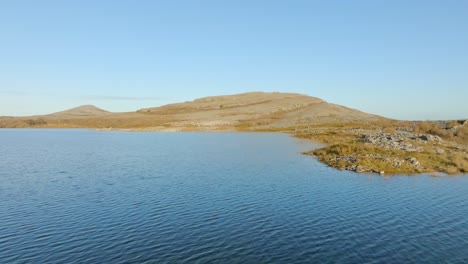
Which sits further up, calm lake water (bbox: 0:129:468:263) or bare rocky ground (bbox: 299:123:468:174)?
bare rocky ground (bbox: 299:123:468:174)

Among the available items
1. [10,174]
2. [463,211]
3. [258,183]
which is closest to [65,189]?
[10,174]

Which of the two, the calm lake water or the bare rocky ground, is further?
the bare rocky ground

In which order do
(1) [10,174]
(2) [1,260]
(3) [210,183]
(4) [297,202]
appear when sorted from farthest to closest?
(1) [10,174]
(3) [210,183]
(4) [297,202]
(2) [1,260]

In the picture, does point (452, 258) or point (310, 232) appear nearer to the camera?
point (452, 258)

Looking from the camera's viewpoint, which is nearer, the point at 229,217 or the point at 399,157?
the point at 229,217

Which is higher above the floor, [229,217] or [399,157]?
[399,157]

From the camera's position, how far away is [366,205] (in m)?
39.6

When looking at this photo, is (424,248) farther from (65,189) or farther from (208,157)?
(208,157)

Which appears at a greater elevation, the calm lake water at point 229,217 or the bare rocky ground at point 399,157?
the bare rocky ground at point 399,157

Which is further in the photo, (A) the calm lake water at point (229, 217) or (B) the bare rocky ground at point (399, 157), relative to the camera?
(B) the bare rocky ground at point (399, 157)

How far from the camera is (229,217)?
3453 cm

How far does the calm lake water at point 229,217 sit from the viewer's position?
25859 millimetres

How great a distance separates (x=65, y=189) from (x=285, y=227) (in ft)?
104

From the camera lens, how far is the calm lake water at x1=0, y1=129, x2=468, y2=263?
25859 millimetres
